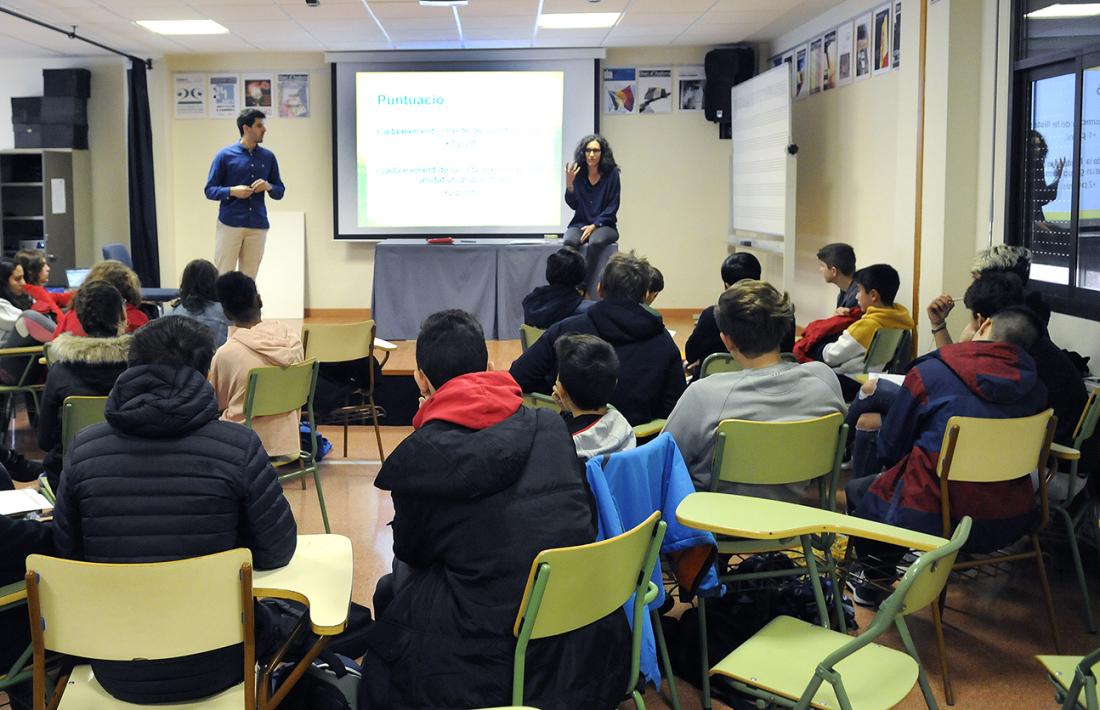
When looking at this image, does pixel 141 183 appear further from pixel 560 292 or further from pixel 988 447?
pixel 988 447

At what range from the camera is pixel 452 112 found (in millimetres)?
9523

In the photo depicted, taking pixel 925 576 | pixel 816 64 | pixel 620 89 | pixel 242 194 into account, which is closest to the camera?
pixel 925 576

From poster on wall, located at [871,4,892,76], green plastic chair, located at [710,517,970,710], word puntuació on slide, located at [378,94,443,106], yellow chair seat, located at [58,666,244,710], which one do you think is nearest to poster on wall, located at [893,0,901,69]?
poster on wall, located at [871,4,892,76]

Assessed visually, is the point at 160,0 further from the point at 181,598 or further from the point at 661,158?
the point at 181,598

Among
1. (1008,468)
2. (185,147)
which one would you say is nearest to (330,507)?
(1008,468)

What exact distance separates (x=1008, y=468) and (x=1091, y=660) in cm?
111

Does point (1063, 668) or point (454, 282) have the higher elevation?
point (454, 282)

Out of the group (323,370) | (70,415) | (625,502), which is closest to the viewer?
(625,502)

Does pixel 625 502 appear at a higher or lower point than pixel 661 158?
lower

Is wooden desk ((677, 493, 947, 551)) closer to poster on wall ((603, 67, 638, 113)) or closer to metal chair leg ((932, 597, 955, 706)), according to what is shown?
metal chair leg ((932, 597, 955, 706))

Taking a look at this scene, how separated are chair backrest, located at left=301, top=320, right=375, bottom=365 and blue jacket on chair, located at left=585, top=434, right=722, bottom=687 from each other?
2.57 metres

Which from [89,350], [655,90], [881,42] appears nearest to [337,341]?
[89,350]

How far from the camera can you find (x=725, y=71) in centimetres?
928

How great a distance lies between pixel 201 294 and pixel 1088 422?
3.62 metres
